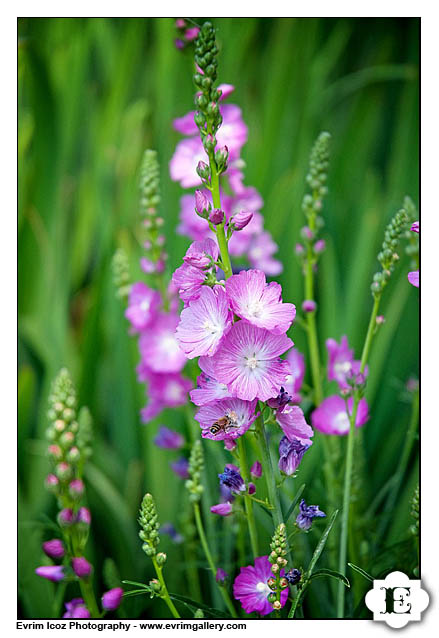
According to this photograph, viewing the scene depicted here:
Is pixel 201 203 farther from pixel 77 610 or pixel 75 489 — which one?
pixel 77 610

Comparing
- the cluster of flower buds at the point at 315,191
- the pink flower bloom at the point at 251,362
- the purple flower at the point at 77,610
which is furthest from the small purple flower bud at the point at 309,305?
the purple flower at the point at 77,610

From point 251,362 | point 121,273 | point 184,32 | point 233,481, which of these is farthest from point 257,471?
point 184,32

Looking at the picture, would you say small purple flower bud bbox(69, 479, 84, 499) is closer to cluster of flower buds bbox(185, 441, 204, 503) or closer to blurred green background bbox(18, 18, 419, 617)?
cluster of flower buds bbox(185, 441, 204, 503)

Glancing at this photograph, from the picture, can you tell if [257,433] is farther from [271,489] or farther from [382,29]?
[382,29]

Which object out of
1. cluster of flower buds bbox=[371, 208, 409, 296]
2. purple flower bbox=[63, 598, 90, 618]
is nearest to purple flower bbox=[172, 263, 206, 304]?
cluster of flower buds bbox=[371, 208, 409, 296]
